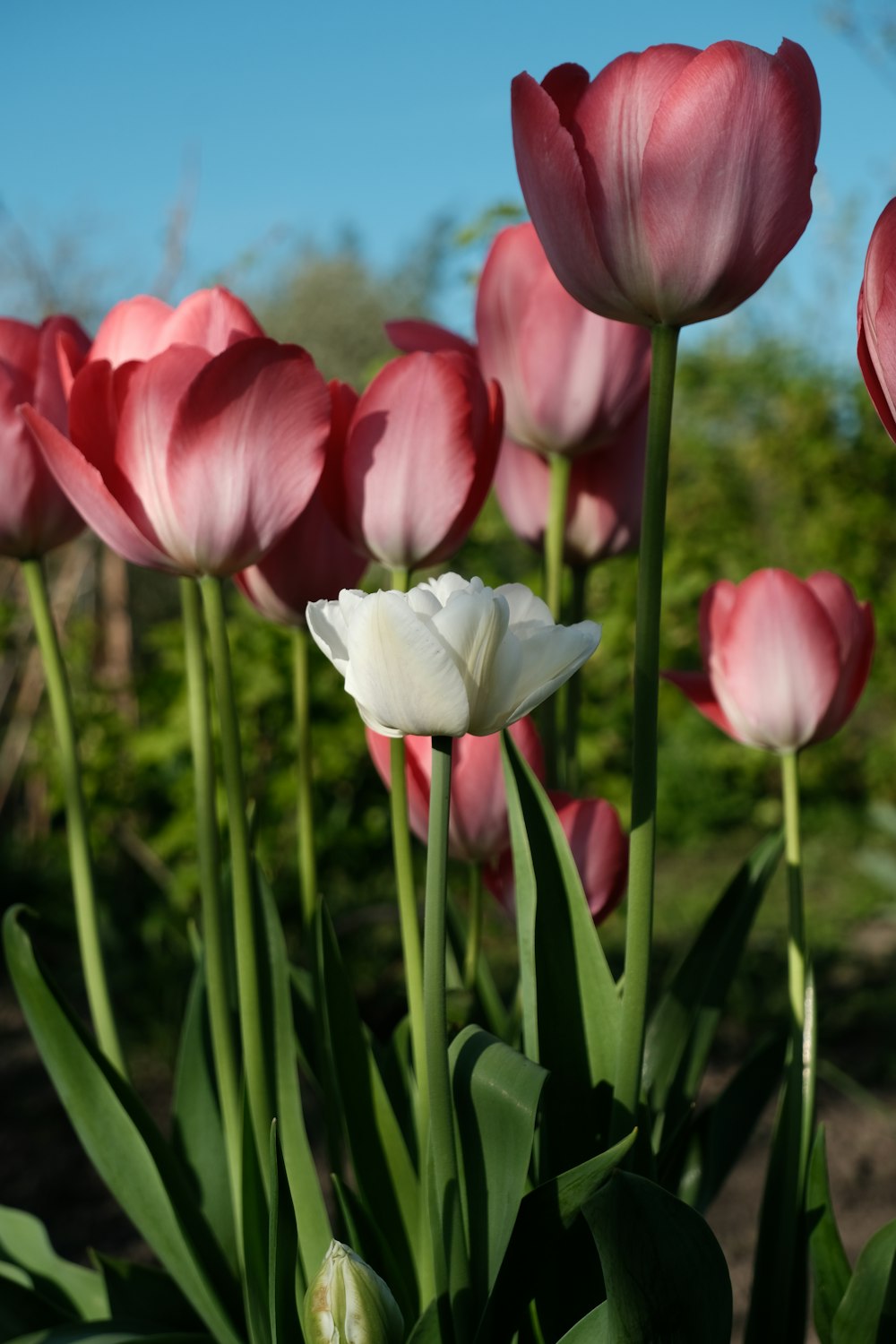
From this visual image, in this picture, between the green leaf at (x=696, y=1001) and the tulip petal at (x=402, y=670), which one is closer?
the tulip petal at (x=402, y=670)

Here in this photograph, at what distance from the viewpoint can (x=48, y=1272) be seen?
913 millimetres

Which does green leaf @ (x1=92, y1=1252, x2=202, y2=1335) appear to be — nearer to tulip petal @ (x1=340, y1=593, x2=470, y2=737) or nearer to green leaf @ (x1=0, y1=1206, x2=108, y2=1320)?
green leaf @ (x1=0, y1=1206, x2=108, y2=1320)

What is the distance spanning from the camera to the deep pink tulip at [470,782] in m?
0.76

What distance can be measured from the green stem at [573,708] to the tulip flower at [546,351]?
0.43 feet

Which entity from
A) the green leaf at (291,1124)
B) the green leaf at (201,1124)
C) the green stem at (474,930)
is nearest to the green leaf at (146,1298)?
the green leaf at (201,1124)

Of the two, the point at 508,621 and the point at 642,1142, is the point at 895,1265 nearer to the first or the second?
the point at 642,1142

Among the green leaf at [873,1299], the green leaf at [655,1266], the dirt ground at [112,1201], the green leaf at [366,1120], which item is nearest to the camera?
the green leaf at [655,1266]

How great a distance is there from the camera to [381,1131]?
2.55ft

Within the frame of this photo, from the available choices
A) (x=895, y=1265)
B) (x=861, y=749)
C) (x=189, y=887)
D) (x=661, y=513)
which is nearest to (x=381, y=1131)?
(x=895, y=1265)

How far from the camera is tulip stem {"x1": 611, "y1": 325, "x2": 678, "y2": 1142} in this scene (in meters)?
0.60

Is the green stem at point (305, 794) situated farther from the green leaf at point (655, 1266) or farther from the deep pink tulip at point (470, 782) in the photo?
the green leaf at point (655, 1266)

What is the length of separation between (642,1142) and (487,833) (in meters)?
0.21

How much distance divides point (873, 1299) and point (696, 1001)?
22 centimetres

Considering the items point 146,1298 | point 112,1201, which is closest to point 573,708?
point 146,1298
